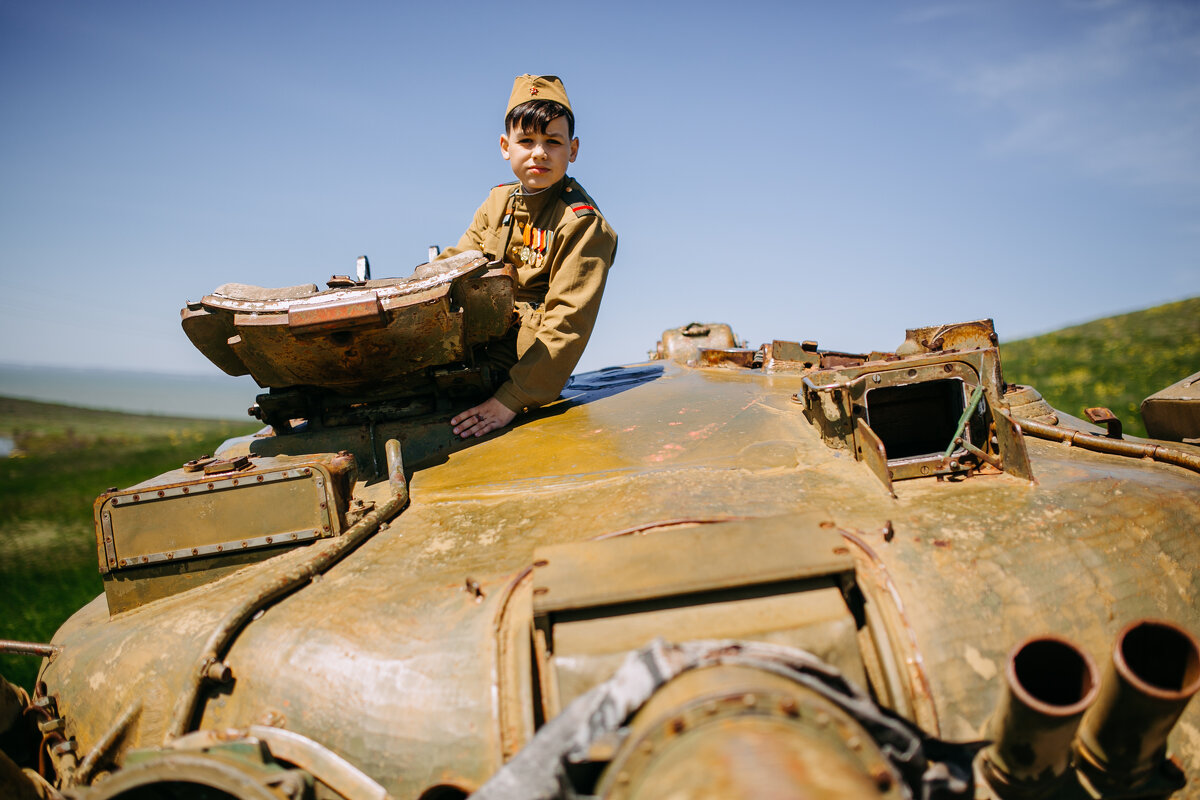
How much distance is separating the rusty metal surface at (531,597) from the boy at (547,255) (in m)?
0.81

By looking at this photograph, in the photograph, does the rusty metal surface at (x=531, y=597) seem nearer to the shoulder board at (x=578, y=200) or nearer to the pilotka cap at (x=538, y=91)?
the shoulder board at (x=578, y=200)

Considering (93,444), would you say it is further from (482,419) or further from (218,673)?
(218,673)

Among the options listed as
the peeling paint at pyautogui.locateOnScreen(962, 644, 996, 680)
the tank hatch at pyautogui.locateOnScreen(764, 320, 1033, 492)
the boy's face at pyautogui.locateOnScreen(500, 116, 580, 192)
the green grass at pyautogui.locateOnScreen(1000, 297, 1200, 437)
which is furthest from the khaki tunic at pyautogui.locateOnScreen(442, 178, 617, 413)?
the green grass at pyautogui.locateOnScreen(1000, 297, 1200, 437)

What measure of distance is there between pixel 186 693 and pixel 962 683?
234 centimetres

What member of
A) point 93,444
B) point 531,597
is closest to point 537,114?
point 531,597

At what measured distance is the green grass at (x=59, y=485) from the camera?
952 centimetres

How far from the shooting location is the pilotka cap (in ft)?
14.9

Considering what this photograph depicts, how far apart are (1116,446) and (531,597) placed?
3.03 meters

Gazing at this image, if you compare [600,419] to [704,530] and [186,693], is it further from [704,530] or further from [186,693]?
[186,693]

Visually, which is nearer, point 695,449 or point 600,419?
point 695,449

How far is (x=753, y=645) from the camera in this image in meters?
2.01

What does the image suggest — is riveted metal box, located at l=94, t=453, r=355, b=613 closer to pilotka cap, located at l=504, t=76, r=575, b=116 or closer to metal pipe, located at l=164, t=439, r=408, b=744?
metal pipe, located at l=164, t=439, r=408, b=744

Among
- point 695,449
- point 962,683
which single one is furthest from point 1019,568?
point 695,449

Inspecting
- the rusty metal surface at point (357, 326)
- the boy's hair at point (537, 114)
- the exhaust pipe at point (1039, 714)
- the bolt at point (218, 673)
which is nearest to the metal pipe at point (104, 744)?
the bolt at point (218, 673)
